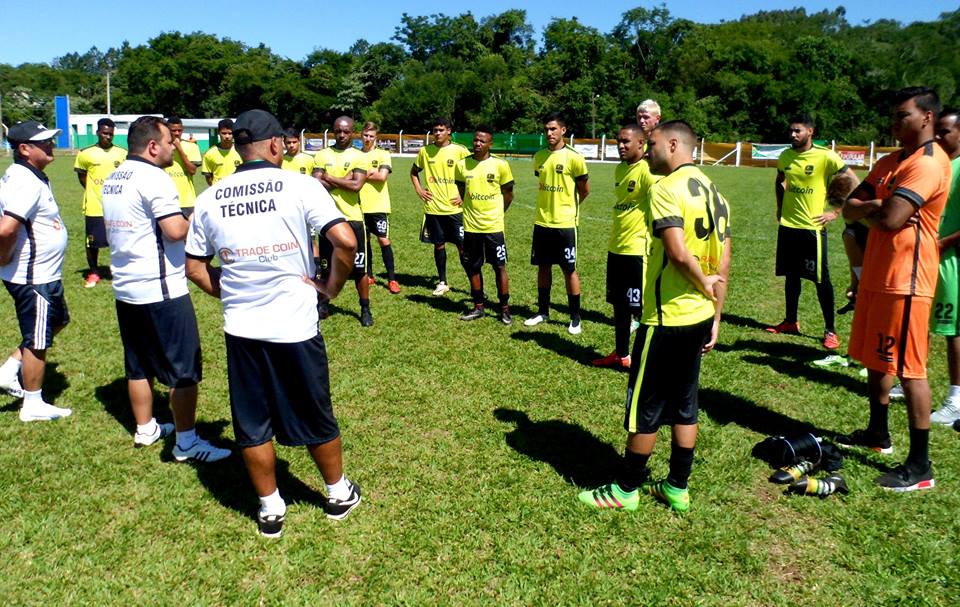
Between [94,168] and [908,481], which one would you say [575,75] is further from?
[908,481]

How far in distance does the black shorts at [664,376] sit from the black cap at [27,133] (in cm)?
466

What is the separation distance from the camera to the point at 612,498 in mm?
4105

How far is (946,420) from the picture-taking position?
17.4ft

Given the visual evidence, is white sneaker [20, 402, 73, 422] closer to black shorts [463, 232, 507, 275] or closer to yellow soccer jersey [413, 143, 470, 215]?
black shorts [463, 232, 507, 275]

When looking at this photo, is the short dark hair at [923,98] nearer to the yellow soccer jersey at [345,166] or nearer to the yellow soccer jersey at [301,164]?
the yellow soccer jersey at [345,166]

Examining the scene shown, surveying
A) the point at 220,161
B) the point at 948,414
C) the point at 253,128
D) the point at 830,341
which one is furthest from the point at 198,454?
the point at 220,161

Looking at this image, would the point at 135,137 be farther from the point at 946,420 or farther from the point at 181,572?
the point at 946,420

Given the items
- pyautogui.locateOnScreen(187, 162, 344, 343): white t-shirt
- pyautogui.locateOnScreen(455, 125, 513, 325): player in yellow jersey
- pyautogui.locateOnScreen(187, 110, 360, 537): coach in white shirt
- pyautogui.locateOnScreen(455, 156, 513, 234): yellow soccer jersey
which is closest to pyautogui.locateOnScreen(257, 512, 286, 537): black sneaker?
pyautogui.locateOnScreen(187, 110, 360, 537): coach in white shirt

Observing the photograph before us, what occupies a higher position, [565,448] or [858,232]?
[858,232]

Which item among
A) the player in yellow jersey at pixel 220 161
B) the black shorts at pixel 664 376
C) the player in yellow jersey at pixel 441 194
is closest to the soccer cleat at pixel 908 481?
the black shorts at pixel 664 376

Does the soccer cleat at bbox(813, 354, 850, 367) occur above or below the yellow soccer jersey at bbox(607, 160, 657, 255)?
below

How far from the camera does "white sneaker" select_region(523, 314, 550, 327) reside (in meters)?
7.97

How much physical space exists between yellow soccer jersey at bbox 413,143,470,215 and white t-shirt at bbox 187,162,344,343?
5843 millimetres

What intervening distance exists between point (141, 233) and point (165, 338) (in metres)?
0.72
